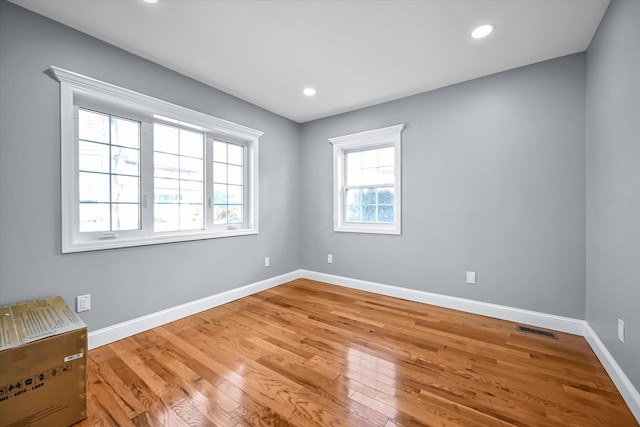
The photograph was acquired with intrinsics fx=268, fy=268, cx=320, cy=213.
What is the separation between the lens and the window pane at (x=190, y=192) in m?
2.90

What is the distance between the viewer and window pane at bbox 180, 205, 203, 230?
9.57ft

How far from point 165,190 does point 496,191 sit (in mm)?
3431

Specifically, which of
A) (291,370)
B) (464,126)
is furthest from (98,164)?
(464,126)

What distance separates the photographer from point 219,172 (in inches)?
130

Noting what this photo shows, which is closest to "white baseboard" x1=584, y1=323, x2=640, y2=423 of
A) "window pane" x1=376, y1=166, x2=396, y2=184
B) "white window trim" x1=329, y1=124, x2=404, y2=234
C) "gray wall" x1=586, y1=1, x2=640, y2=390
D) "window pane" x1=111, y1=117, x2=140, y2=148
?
"gray wall" x1=586, y1=1, x2=640, y2=390

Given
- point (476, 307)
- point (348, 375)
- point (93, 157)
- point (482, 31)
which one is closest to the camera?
point (348, 375)

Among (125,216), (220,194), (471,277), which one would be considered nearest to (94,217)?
(125,216)

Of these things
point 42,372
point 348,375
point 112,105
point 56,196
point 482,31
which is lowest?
point 348,375

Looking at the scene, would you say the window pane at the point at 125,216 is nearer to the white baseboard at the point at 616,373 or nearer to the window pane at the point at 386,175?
the window pane at the point at 386,175

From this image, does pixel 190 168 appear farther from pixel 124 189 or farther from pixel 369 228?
pixel 369 228

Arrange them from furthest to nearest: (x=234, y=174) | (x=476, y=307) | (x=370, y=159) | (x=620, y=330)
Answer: (x=370, y=159) < (x=234, y=174) < (x=476, y=307) < (x=620, y=330)

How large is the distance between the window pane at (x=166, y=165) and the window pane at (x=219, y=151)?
0.48 m

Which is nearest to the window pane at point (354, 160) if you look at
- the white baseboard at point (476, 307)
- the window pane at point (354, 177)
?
the window pane at point (354, 177)

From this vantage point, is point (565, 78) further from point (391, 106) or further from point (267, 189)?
point (267, 189)
